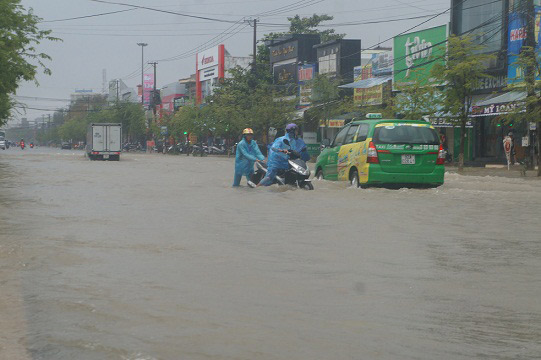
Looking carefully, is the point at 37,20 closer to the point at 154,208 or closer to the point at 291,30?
the point at 154,208

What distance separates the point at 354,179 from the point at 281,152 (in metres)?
1.63

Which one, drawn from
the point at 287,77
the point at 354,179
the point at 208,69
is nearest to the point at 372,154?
the point at 354,179

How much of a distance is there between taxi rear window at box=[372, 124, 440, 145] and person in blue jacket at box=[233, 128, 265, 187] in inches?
111

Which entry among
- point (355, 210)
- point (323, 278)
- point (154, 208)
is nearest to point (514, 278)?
point (323, 278)

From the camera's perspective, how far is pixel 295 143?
17.9 meters

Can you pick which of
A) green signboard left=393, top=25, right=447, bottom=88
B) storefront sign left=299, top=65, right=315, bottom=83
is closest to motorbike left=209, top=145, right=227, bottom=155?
storefront sign left=299, top=65, right=315, bottom=83

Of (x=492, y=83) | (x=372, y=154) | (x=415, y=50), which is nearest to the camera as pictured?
(x=372, y=154)

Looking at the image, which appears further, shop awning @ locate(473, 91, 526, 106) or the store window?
the store window

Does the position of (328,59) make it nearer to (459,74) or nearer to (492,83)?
(492,83)

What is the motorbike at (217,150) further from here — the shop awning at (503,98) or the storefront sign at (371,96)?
the shop awning at (503,98)

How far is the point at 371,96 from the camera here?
47531mm

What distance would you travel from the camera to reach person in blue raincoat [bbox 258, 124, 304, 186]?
56.9 feet

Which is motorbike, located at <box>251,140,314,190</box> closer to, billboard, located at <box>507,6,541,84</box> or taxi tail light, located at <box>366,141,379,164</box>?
taxi tail light, located at <box>366,141,379,164</box>

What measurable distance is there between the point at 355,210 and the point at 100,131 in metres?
43.0
